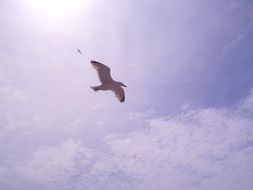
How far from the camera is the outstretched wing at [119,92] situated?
2827cm

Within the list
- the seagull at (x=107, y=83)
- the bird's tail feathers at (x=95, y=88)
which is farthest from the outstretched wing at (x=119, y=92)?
the bird's tail feathers at (x=95, y=88)

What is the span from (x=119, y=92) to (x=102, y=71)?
2.21 metres

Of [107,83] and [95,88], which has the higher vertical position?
[107,83]

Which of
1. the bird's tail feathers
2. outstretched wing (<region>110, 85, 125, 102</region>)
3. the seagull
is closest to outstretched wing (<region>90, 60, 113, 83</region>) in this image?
the seagull

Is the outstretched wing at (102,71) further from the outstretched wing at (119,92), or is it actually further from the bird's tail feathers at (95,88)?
the outstretched wing at (119,92)

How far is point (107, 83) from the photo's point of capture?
27.6m

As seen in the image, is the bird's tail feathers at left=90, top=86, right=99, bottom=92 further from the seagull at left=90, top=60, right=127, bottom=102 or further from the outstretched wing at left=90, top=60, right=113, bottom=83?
the outstretched wing at left=90, top=60, right=113, bottom=83

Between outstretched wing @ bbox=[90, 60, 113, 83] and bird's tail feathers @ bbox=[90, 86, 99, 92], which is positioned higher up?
outstretched wing @ bbox=[90, 60, 113, 83]

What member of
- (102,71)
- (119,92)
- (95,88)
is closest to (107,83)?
(95,88)

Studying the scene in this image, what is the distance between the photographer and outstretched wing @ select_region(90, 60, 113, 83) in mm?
26587

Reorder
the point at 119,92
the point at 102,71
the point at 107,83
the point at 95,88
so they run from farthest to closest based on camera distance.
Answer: the point at 119,92, the point at 107,83, the point at 95,88, the point at 102,71

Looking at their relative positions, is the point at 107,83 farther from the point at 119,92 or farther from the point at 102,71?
the point at 119,92

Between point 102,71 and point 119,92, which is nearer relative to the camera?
point 102,71

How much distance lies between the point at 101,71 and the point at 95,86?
947 mm
